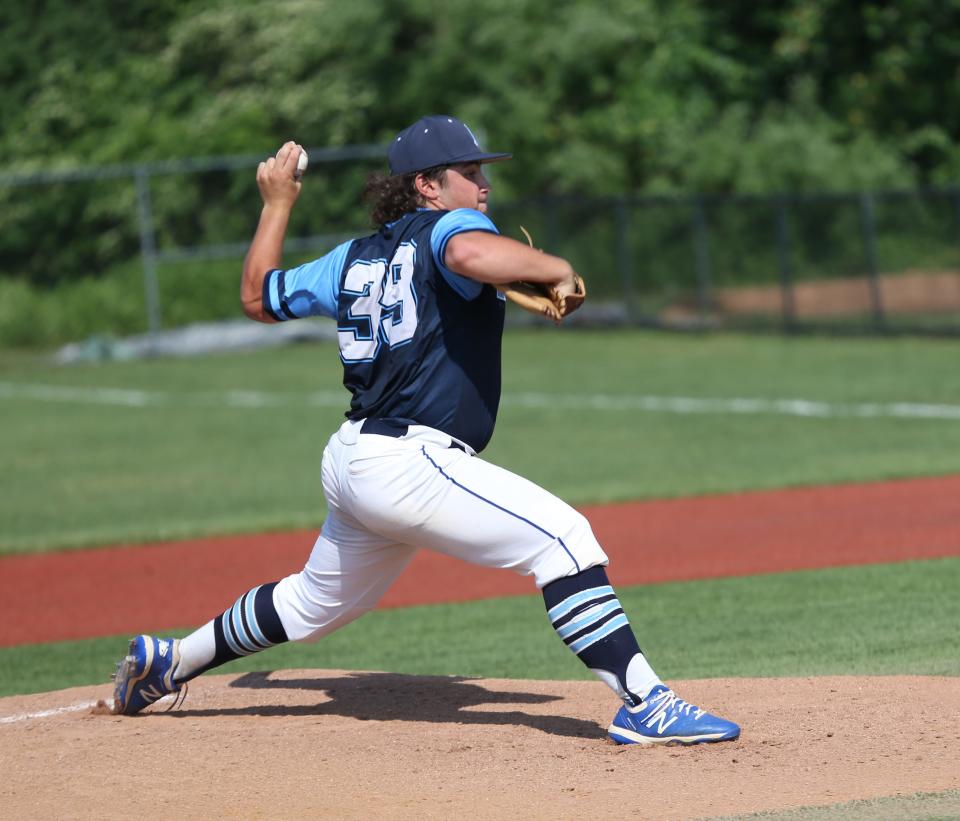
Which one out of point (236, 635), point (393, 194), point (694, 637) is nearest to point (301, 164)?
point (393, 194)

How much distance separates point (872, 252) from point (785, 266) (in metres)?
1.40

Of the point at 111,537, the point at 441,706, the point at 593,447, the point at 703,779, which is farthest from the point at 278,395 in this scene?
the point at 703,779

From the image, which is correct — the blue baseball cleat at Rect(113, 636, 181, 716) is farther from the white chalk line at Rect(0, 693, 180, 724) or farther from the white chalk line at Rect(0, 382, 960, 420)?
the white chalk line at Rect(0, 382, 960, 420)

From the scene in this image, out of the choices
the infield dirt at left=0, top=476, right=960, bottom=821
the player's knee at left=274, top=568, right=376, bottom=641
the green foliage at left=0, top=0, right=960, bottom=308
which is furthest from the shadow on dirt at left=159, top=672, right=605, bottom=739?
the green foliage at left=0, top=0, right=960, bottom=308

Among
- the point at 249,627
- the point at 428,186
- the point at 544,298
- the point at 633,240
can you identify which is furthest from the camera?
the point at 633,240

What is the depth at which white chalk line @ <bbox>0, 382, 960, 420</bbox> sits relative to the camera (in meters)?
15.8

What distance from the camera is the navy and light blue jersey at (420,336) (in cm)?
502

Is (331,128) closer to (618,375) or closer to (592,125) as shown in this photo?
(592,125)

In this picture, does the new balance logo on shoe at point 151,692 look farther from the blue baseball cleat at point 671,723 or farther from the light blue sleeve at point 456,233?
the light blue sleeve at point 456,233

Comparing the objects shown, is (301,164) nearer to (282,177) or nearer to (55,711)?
(282,177)

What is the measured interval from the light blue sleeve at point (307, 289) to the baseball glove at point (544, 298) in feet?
2.69

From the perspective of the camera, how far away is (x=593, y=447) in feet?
48.9

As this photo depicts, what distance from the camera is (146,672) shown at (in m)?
5.84

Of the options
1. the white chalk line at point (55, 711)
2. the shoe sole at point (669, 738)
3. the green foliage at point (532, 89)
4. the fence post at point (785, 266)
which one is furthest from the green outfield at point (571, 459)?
the green foliage at point (532, 89)
